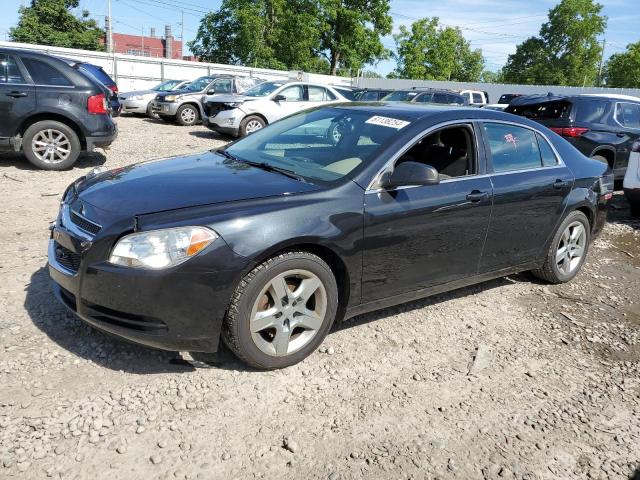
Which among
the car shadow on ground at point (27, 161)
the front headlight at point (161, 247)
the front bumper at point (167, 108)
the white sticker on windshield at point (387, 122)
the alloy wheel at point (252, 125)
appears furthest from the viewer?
the front bumper at point (167, 108)

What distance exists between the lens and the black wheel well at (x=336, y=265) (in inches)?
125

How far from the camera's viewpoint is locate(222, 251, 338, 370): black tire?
9.75 feet

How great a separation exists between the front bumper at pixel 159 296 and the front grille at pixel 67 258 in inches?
0.6

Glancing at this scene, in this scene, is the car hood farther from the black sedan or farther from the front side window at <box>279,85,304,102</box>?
the front side window at <box>279,85,304,102</box>

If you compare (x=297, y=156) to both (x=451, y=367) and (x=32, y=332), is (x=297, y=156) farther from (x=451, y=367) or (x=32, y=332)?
(x=32, y=332)

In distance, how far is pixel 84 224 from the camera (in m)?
3.08

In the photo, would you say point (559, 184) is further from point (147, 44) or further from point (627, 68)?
point (147, 44)

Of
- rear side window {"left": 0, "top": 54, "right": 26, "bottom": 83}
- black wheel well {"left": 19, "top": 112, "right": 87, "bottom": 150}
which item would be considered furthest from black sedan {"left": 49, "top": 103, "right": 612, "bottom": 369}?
rear side window {"left": 0, "top": 54, "right": 26, "bottom": 83}

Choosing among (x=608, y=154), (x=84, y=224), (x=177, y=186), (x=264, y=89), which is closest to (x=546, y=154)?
(x=177, y=186)

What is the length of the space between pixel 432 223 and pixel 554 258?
1805mm

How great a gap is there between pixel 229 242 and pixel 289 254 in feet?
1.25

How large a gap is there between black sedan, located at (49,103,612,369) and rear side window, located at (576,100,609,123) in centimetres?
515

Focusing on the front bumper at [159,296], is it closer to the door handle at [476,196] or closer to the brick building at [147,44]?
the door handle at [476,196]

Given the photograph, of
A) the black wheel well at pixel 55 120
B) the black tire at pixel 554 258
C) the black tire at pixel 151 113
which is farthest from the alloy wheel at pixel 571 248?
the black tire at pixel 151 113
